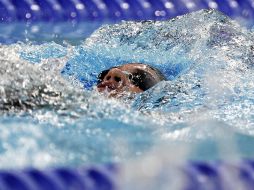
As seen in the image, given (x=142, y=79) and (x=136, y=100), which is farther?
(x=142, y=79)

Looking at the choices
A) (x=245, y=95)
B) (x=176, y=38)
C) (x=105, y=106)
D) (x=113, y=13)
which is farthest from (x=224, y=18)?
(x=105, y=106)

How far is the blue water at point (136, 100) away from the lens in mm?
1157

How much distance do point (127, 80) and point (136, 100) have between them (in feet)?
0.39

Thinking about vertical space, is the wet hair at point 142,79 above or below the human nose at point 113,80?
below

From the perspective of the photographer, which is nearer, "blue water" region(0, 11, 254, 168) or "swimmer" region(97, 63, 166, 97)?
"blue water" region(0, 11, 254, 168)

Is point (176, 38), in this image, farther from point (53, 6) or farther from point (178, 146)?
point (178, 146)

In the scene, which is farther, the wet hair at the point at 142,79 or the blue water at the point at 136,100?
the wet hair at the point at 142,79

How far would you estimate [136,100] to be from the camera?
210 centimetres

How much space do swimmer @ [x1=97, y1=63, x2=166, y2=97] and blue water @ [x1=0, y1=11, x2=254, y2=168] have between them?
7cm

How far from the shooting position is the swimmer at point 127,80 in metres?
2.13

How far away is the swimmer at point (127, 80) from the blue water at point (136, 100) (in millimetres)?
74

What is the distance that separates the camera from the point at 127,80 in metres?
2.18

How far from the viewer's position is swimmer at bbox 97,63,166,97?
2132mm

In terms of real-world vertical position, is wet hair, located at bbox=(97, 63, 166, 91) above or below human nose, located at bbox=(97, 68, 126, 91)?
Result: below
